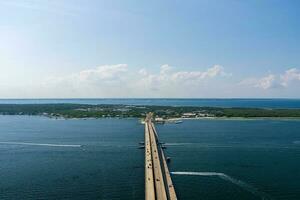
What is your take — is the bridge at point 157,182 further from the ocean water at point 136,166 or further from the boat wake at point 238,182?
the boat wake at point 238,182

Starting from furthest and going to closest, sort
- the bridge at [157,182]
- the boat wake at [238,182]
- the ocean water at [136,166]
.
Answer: the ocean water at [136,166] < the boat wake at [238,182] < the bridge at [157,182]

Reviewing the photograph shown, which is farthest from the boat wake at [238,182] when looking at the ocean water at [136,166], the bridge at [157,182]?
the bridge at [157,182]

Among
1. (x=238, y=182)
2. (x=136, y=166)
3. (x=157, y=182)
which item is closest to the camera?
(x=157, y=182)

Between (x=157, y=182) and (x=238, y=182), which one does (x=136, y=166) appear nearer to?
(x=157, y=182)

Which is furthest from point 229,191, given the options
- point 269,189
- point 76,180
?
point 76,180

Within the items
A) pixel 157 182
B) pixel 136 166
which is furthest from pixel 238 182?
pixel 136 166

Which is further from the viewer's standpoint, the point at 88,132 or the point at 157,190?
the point at 88,132

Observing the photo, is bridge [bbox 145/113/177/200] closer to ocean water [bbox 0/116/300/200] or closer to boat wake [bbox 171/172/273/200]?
ocean water [bbox 0/116/300/200]

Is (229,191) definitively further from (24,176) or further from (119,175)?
(24,176)
